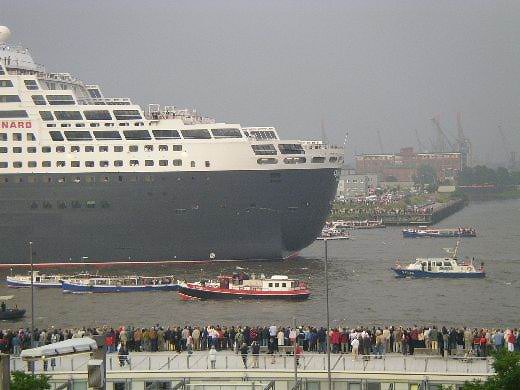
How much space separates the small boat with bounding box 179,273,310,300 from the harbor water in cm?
26

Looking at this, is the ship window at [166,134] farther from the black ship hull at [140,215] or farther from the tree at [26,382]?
the tree at [26,382]

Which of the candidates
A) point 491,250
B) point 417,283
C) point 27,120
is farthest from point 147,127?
point 491,250

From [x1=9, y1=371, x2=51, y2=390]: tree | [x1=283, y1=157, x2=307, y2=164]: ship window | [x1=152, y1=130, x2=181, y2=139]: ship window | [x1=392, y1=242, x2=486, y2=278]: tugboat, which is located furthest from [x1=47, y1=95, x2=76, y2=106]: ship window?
[x1=9, y1=371, x2=51, y2=390]: tree

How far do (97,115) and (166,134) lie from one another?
2.64 meters

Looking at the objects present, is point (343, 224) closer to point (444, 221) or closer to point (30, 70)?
point (444, 221)

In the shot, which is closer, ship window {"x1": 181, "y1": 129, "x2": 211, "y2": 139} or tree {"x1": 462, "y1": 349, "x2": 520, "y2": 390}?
tree {"x1": 462, "y1": 349, "x2": 520, "y2": 390}

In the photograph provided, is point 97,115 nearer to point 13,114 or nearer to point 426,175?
point 13,114

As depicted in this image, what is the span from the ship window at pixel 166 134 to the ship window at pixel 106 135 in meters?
1.34

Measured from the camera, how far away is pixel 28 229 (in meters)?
35.9

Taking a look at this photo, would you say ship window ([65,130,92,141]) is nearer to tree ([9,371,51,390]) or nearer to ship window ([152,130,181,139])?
ship window ([152,130,181,139])

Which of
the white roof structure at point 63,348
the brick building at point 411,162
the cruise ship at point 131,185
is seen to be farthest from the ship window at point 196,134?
the brick building at point 411,162

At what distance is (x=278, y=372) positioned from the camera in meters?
13.5

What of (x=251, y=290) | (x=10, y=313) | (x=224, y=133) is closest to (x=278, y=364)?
(x=10, y=313)

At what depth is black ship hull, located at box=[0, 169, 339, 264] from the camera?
35.8 metres
